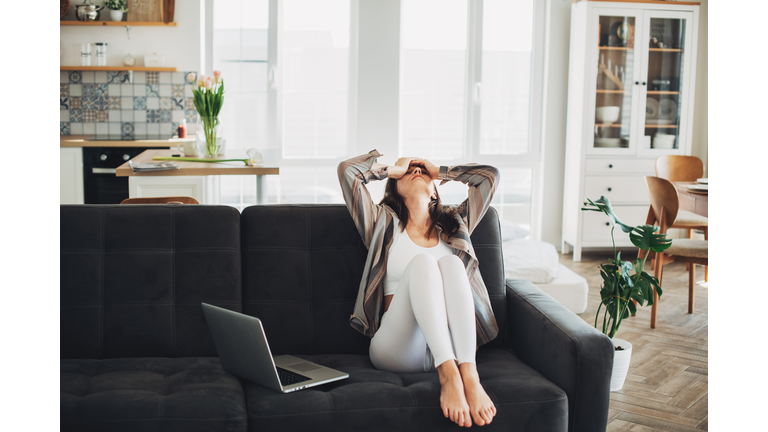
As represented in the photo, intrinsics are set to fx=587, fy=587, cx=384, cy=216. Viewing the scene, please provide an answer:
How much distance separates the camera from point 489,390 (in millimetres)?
1562

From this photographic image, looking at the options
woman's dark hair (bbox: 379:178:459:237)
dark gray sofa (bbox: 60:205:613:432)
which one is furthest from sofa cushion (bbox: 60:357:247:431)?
woman's dark hair (bbox: 379:178:459:237)

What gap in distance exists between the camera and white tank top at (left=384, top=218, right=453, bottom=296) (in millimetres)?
1872

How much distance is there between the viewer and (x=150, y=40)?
4.82 meters

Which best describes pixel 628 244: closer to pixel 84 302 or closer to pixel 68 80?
pixel 84 302

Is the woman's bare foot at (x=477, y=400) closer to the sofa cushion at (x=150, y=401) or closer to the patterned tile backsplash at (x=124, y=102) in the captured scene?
the sofa cushion at (x=150, y=401)

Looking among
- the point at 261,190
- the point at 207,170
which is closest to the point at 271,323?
the point at 207,170

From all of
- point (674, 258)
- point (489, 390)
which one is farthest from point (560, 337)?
point (674, 258)

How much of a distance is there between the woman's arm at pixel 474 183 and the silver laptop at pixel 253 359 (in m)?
0.69

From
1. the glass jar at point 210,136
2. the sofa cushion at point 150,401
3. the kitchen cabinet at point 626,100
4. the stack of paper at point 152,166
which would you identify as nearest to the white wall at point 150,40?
the glass jar at point 210,136

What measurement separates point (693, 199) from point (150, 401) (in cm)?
294

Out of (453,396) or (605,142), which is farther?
(605,142)

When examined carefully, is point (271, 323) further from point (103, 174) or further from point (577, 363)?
point (103, 174)
